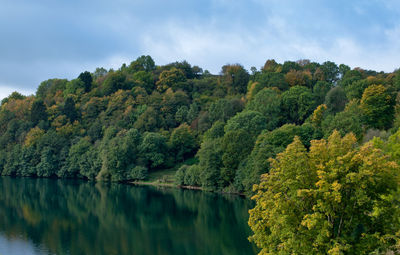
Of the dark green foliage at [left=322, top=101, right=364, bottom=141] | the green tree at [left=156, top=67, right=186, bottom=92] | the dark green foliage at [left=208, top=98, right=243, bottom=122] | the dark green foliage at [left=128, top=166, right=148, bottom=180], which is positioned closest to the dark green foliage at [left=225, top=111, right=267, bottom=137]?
the dark green foliage at [left=208, top=98, right=243, bottom=122]

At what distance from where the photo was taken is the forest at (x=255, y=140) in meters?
17.2

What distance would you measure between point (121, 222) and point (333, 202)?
29.9 m

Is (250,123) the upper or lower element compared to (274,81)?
lower

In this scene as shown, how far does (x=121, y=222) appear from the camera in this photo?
137 ft

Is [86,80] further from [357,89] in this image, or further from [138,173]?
[357,89]

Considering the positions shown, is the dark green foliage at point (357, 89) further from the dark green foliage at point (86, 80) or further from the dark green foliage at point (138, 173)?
the dark green foliage at point (86, 80)

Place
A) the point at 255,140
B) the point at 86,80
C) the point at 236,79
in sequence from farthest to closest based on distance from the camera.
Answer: the point at 86,80
the point at 236,79
the point at 255,140

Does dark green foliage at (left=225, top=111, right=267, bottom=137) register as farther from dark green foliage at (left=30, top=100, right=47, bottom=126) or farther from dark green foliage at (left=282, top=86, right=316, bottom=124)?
dark green foliage at (left=30, top=100, right=47, bottom=126)

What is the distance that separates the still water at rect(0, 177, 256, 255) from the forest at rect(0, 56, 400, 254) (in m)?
6.25

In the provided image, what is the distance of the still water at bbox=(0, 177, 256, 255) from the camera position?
3134cm

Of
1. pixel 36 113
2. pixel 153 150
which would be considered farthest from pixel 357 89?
pixel 36 113

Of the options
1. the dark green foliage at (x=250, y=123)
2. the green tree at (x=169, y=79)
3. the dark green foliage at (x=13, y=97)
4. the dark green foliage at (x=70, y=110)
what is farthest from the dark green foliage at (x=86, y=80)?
the dark green foliage at (x=250, y=123)

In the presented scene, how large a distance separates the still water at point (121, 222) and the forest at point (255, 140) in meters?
6.25

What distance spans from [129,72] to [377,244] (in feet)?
380
